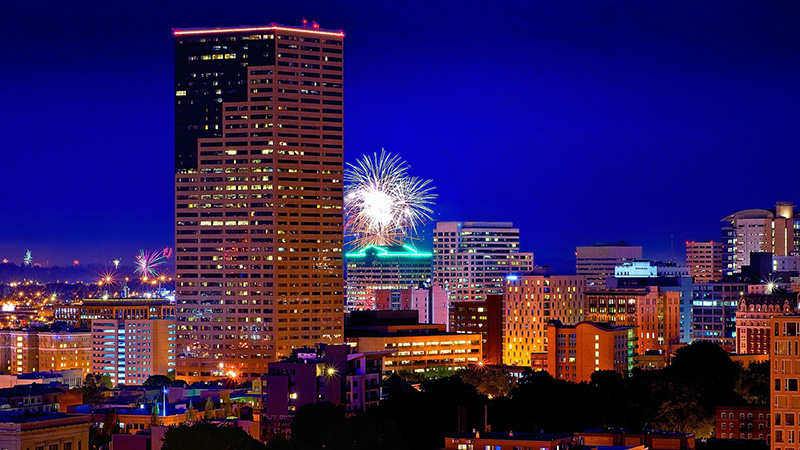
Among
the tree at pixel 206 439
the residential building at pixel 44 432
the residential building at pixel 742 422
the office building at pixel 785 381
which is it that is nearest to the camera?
the residential building at pixel 44 432

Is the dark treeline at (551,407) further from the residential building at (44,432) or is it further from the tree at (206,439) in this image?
the residential building at (44,432)

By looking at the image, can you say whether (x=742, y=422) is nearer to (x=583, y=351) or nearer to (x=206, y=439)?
(x=583, y=351)

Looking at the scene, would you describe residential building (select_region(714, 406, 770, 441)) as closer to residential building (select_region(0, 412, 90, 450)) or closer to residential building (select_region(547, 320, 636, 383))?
residential building (select_region(547, 320, 636, 383))

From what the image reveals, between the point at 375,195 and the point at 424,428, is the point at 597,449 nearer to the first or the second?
the point at 424,428

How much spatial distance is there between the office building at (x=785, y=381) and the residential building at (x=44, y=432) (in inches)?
1739

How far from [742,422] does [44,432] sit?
63369mm

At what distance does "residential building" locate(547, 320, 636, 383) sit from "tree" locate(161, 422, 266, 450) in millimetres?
73755

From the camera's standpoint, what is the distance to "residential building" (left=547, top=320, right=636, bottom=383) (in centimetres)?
17762

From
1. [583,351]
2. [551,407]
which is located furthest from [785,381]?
[583,351]

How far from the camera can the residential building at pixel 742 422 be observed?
135m

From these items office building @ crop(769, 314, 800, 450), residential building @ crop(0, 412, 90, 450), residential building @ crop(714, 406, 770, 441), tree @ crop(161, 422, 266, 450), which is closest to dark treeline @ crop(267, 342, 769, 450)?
residential building @ crop(714, 406, 770, 441)

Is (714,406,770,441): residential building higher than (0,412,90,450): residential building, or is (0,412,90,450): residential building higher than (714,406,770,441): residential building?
(0,412,90,450): residential building

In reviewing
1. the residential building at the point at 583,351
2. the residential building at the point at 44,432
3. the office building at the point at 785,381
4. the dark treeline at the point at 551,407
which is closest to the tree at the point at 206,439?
the dark treeline at the point at 551,407

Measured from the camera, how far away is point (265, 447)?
11056 centimetres
